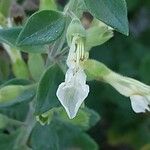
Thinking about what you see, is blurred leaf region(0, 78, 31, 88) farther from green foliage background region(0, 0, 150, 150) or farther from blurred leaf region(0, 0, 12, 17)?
green foliage background region(0, 0, 150, 150)

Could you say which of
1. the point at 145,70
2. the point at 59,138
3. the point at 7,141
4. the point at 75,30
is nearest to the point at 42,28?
the point at 75,30

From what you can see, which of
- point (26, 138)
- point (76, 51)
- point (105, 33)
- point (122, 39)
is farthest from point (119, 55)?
point (76, 51)

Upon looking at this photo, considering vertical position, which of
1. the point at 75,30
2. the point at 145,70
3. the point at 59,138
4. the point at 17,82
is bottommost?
the point at 145,70

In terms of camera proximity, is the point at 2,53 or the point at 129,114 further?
the point at 129,114

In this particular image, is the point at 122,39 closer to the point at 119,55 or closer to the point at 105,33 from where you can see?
the point at 119,55

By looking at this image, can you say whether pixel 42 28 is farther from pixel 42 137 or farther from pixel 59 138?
pixel 59 138

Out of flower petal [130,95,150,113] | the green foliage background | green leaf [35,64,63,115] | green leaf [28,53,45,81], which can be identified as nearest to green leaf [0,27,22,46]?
green leaf [35,64,63,115]
